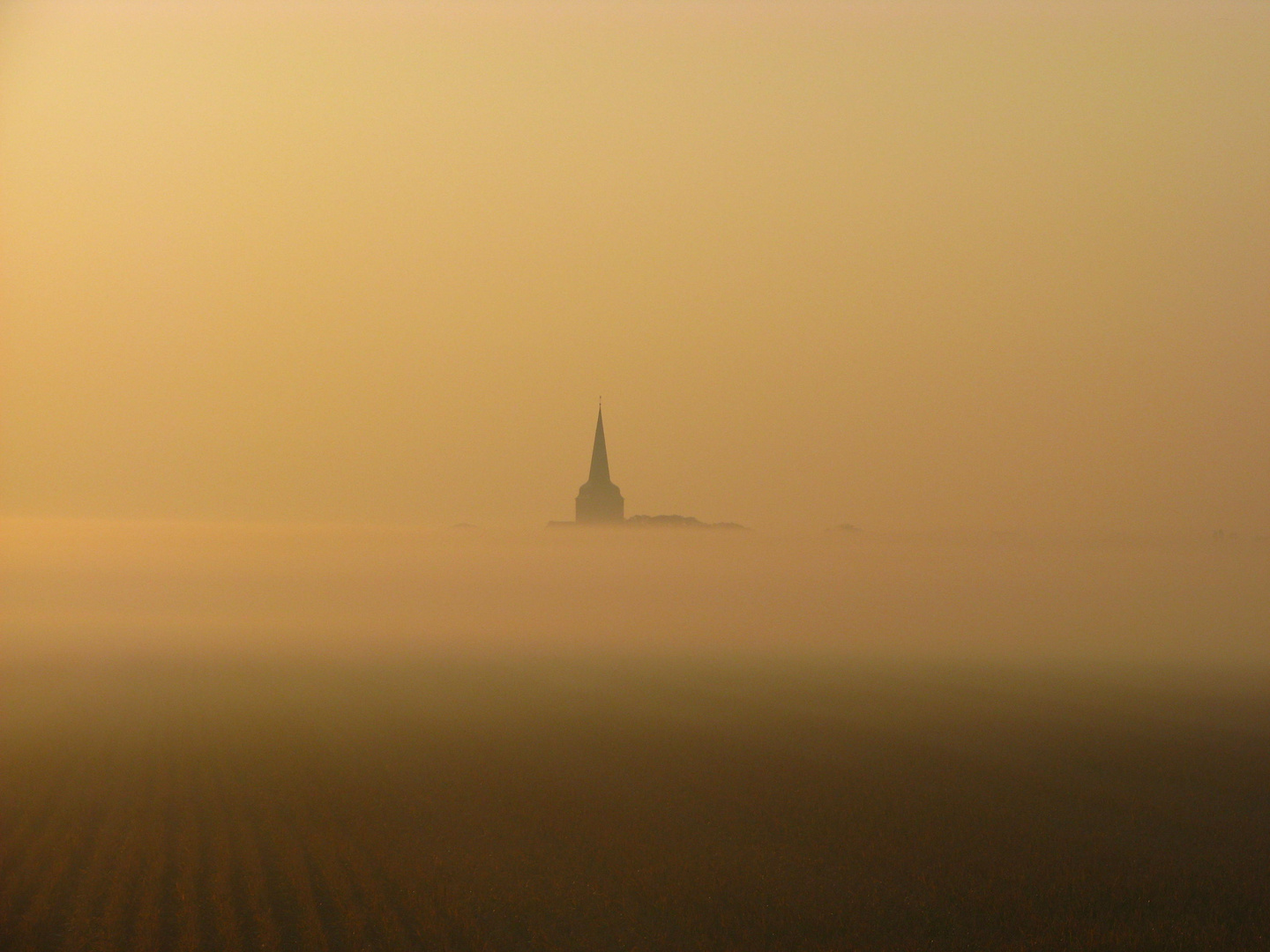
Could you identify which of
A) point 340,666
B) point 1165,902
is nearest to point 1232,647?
point 340,666

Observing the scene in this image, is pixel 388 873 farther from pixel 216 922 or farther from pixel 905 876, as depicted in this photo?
pixel 905 876

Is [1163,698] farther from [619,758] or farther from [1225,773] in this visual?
[619,758]

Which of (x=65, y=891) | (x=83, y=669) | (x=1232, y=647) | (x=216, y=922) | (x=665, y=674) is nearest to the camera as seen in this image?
(x=216, y=922)

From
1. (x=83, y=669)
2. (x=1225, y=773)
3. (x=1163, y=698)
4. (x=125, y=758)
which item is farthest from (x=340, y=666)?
(x=1225, y=773)

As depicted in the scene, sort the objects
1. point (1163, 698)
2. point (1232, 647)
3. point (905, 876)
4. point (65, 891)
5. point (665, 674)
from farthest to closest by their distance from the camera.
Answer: point (1232, 647) < point (665, 674) < point (1163, 698) < point (905, 876) < point (65, 891)

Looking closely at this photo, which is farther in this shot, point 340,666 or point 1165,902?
point 340,666

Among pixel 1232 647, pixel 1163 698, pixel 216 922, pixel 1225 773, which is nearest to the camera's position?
pixel 216 922
